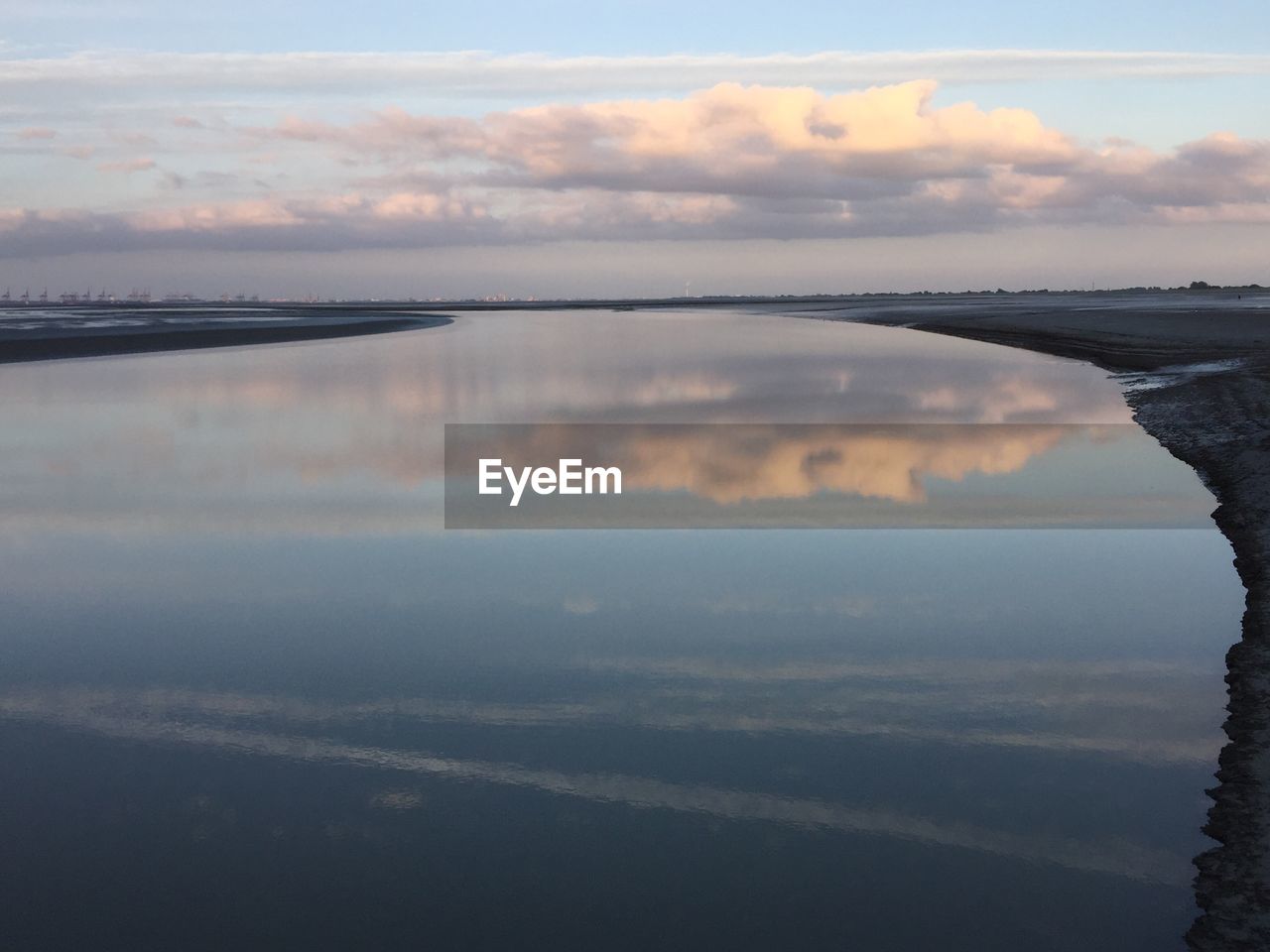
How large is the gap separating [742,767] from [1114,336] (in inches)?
2042

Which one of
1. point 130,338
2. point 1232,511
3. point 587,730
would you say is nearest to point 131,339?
point 130,338

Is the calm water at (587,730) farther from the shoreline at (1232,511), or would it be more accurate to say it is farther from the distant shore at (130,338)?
the distant shore at (130,338)

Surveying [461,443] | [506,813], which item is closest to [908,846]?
[506,813]

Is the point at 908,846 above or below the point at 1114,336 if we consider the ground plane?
below

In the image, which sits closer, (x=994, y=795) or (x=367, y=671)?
(x=994, y=795)

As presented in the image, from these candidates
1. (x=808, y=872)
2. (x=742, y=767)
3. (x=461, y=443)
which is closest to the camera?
(x=808, y=872)

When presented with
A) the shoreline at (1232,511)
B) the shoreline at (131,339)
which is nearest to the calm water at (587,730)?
the shoreline at (1232,511)

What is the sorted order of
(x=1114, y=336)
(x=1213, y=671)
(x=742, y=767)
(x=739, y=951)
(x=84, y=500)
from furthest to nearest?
(x=1114, y=336)
(x=84, y=500)
(x=1213, y=671)
(x=742, y=767)
(x=739, y=951)

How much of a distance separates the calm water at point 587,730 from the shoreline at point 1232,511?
17cm

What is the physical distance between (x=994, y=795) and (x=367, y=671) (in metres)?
4.64

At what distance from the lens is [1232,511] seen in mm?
15203

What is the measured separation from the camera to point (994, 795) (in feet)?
22.5

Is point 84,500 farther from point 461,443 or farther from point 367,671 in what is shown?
point 367,671

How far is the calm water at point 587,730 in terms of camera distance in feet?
18.9
